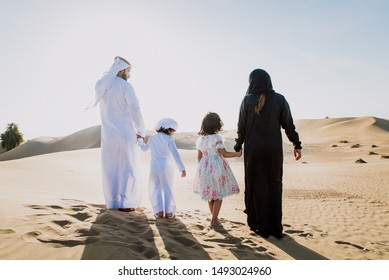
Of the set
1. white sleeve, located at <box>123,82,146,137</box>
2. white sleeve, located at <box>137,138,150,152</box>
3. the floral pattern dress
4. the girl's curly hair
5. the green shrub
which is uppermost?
the green shrub

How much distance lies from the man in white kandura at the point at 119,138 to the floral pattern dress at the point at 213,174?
1.17 m

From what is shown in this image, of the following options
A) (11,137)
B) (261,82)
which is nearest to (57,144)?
(11,137)

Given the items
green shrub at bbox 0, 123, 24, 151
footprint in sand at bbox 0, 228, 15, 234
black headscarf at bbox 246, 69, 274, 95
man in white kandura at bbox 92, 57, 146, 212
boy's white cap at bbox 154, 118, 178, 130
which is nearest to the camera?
footprint in sand at bbox 0, 228, 15, 234

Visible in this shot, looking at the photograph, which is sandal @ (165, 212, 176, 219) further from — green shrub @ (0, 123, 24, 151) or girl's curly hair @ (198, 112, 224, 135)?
green shrub @ (0, 123, 24, 151)

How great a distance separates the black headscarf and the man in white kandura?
6.92ft

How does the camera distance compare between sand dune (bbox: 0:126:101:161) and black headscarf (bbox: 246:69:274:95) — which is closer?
black headscarf (bbox: 246:69:274:95)

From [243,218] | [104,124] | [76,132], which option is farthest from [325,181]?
[76,132]

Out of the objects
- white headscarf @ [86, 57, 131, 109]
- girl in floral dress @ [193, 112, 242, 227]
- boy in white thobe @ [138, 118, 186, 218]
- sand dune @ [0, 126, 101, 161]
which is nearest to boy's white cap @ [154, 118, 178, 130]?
boy in white thobe @ [138, 118, 186, 218]

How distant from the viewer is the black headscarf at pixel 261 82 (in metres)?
5.19

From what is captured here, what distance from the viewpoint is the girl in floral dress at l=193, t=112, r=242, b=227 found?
5.61 metres

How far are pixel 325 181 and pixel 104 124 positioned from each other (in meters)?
12.4

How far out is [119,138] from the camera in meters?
5.91

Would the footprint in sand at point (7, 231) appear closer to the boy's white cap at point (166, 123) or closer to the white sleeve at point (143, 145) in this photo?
the white sleeve at point (143, 145)
